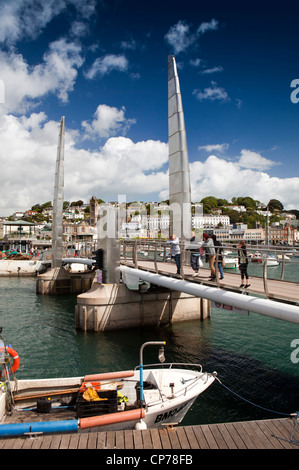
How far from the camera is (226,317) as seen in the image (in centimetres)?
2311

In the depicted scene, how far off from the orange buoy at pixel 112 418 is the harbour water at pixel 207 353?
2741 mm

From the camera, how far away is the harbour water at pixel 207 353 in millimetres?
10742

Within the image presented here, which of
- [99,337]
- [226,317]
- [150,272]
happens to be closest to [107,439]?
[150,272]

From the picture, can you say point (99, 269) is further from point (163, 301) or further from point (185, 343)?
point (185, 343)

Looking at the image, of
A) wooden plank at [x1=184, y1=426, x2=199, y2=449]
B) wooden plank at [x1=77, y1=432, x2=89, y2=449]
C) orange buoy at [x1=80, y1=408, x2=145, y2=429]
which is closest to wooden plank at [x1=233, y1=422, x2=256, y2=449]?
wooden plank at [x1=184, y1=426, x2=199, y2=449]

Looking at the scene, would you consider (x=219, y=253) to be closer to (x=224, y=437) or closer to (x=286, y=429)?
(x=286, y=429)

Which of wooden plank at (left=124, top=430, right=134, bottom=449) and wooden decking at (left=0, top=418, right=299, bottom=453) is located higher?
wooden decking at (left=0, top=418, right=299, bottom=453)

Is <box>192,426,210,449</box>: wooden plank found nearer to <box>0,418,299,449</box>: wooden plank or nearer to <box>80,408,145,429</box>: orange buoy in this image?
<box>0,418,299,449</box>: wooden plank

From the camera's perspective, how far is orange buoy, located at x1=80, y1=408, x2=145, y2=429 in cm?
726

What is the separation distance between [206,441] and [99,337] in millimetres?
13048

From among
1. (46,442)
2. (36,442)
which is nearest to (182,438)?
(46,442)

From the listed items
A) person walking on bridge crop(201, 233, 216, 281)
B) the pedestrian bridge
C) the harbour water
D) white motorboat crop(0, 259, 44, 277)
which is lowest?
the harbour water

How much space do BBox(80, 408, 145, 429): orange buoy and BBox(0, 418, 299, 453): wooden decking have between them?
2.84ft

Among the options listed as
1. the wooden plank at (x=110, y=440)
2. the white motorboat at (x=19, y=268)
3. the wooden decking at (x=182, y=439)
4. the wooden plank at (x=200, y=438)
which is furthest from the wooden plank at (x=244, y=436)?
the white motorboat at (x=19, y=268)
